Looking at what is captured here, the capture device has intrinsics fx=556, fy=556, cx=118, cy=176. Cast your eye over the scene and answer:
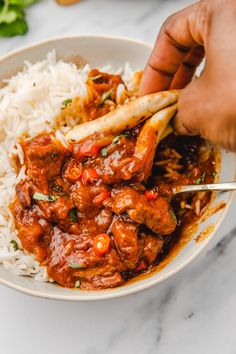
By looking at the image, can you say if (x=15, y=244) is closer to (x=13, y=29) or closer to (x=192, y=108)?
(x=192, y=108)

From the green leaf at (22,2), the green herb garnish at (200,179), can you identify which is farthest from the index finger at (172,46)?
the green leaf at (22,2)

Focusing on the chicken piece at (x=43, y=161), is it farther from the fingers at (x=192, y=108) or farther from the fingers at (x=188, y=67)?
the fingers at (x=188, y=67)

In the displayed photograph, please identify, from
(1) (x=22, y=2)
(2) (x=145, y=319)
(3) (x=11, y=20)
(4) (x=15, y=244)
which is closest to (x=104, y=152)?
(4) (x=15, y=244)

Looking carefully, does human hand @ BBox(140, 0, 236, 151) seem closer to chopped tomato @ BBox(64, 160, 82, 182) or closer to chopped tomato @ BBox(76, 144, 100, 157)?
chopped tomato @ BBox(76, 144, 100, 157)

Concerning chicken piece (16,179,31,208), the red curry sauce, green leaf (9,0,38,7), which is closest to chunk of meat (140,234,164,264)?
the red curry sauce

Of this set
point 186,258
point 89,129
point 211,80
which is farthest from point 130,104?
point 186,258

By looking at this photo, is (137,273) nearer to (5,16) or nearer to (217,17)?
(217,17)
